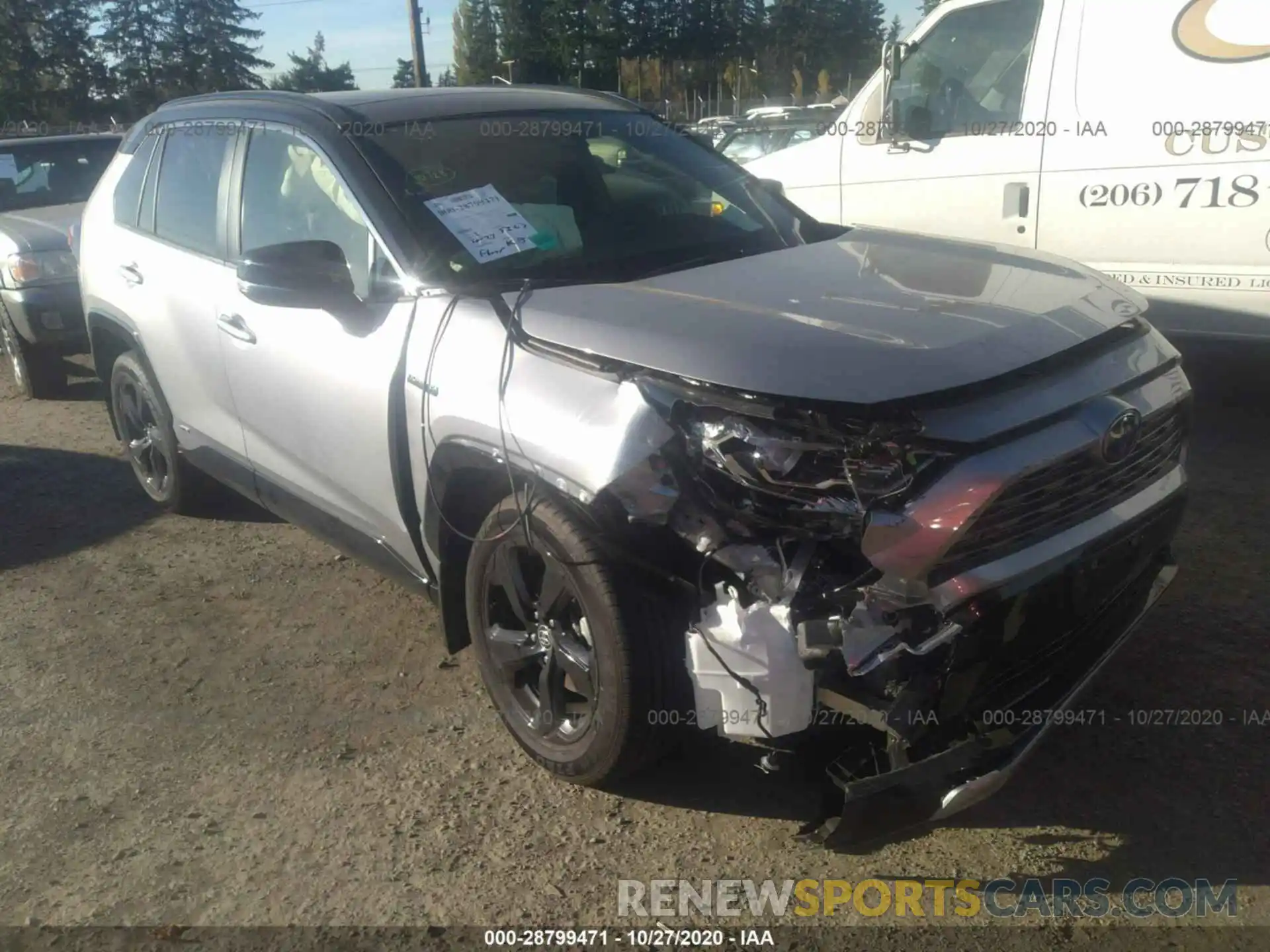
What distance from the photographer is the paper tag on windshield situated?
323 centimetres

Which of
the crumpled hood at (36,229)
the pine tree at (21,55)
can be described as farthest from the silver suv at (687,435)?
the pine tree at (21,55)

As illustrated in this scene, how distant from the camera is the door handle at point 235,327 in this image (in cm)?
375

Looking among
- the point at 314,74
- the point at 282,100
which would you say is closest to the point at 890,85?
the point at 282,100

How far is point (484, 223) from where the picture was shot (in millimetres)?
3287

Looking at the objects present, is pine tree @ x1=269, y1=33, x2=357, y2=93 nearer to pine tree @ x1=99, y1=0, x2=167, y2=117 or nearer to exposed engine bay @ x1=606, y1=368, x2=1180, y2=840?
pine tree @ x1=99, y1=0, x2=167, y2=117

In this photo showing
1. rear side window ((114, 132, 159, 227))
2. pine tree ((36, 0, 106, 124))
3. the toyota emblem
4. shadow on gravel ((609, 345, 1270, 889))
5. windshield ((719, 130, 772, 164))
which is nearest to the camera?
the toyota emblem

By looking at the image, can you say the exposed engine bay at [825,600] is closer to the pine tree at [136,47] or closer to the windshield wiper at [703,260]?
the windshield wiper at [703,260]

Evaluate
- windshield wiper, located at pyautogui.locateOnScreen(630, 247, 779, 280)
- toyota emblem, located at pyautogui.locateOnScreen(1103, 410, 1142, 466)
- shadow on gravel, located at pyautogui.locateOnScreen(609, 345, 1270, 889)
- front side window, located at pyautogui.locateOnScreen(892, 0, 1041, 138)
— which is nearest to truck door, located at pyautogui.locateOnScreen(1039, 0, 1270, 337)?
front side window, located at pyautogui.locateOnScreen(892, 0, 1041, 138)

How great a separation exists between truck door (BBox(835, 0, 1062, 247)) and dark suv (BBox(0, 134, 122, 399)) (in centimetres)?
464

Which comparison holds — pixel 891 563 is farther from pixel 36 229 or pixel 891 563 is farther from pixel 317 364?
pixel 36 229

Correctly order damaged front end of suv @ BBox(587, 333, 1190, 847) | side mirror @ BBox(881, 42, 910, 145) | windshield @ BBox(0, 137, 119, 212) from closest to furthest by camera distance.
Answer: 1. damaged front end of suv @ BBox(587, 333, 1190, 847)
2. side mirror @ BBox(881, 42, 910, 145)
3. windshield @ BBox(0, 137, 119, 212)

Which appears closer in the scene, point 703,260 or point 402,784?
point 402,784

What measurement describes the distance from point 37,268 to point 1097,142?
6328 mm

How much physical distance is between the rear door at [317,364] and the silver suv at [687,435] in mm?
15
